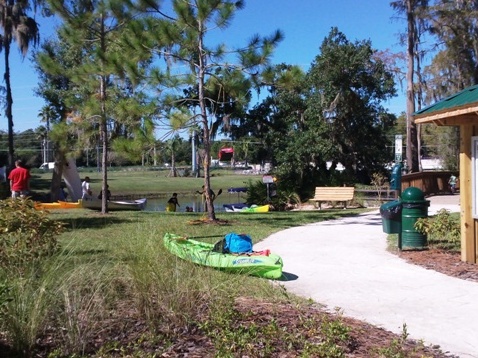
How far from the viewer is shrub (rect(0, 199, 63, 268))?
5.70 meters

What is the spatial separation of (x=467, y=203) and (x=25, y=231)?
20.7 feet

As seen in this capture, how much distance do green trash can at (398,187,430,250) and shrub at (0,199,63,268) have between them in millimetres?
5607

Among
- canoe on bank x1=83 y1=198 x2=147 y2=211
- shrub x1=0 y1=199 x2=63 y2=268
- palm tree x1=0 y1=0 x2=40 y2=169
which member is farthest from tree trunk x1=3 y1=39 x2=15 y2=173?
shrub x1=0 y1=199 x2=63 y2=268

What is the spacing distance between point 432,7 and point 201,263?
92.3ft

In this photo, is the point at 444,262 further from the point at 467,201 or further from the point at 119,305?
the point at 119,305

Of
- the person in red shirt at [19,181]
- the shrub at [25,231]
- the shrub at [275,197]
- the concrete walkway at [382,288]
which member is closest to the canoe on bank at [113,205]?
the person in red shirt at [19,181]

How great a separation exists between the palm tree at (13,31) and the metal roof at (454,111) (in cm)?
2611

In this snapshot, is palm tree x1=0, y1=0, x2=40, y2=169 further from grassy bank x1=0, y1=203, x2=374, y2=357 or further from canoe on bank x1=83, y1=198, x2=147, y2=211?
grassy bank x1=0, y1=203, x2=374, y2=357

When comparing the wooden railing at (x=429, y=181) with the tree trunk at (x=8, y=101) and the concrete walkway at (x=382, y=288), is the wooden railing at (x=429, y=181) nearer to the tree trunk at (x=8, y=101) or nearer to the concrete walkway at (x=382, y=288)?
the concrete walkway at (x=382, y=288)

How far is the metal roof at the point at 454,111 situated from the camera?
7.51 metres

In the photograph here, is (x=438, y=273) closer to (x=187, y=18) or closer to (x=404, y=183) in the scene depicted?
(x=187, y=18)

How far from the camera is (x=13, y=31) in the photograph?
1172 inches

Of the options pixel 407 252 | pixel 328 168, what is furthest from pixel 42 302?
pixel 328 168

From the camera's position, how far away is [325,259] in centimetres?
906
